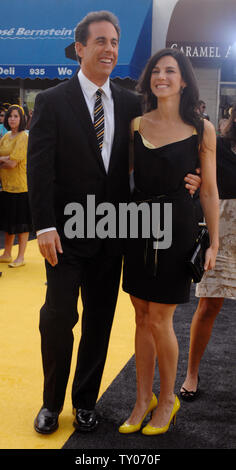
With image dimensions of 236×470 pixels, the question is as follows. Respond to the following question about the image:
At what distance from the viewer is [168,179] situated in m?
2.46

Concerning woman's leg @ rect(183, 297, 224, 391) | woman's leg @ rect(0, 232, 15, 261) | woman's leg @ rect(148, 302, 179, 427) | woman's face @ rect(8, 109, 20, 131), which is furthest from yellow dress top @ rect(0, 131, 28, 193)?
woman's leg @ rect(148, 302, 179, 427)

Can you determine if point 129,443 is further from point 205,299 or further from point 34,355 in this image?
point 34,355

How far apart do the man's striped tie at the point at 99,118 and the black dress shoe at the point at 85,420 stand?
141 centimetres

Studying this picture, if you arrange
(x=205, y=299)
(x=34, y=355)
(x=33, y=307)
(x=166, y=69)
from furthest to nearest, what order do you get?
(x=33, y=307) < (x=34, y=355) < (x=205, y=299) < (x=166, y=69)

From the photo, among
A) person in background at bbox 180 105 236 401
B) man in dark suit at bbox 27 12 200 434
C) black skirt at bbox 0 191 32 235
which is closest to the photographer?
man in dark suit at bbox 27 12 200 434

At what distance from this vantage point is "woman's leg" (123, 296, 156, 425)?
2660 mm

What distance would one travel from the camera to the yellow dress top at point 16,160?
643 cm

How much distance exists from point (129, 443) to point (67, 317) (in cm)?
70

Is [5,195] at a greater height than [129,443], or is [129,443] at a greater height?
[5,195]

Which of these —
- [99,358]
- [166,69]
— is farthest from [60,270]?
[166,69]

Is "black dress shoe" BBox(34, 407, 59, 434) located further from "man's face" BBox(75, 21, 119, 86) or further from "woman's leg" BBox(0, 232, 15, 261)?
"woman's leg" BBox(0, 232, 15, 261)

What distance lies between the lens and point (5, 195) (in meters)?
6.68

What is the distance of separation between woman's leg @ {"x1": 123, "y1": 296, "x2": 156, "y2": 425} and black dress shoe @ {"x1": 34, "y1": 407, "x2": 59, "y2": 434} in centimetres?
38

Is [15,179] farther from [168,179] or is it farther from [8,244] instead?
[168,179]
